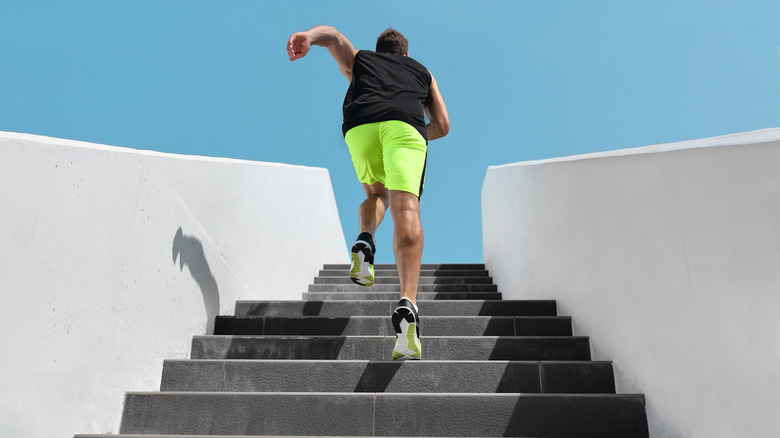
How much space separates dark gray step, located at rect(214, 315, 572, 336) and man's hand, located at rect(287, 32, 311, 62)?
1.24 meters

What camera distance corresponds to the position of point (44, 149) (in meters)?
1.64

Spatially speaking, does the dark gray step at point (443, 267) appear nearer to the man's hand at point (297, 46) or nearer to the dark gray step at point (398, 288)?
the dark gray step at point (398, 288)

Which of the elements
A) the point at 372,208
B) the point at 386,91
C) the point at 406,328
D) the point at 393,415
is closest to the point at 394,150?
the point at 386,91

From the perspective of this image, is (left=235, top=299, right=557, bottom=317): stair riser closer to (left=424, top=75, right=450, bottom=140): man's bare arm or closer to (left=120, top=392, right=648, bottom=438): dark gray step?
(left=424, top=75, right=450, bottom=140): man's bare arm

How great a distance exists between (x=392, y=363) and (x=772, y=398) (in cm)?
123

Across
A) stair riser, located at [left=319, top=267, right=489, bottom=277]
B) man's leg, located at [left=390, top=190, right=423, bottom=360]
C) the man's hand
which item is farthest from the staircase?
stair riser, located at [left=319, top=267, right=489, bottom=277]

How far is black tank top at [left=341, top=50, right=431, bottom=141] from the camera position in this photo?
7.79ft

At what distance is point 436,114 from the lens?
2.70m

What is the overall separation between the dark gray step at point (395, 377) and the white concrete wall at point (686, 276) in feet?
0.63

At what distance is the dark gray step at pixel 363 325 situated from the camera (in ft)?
8.79

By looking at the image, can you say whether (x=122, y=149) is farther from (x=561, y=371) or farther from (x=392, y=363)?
(x=561, y=371)

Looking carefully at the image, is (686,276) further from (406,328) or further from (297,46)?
(297,46)

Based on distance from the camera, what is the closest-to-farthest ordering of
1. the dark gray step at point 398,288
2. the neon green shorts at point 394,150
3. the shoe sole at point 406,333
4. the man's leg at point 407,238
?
the shoe sole at point 406,333 → the man's leg at point 407,238 → the neon green shorts at point 394,150 → the dark gray step at point 398,288

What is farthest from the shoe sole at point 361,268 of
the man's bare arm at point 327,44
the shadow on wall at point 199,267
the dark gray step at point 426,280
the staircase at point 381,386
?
the dark gray step at point 426,280
